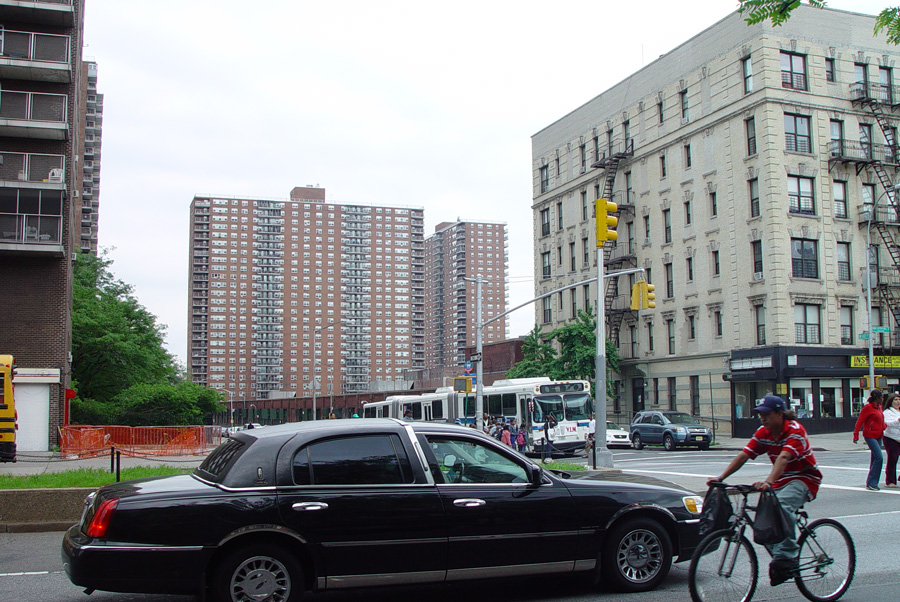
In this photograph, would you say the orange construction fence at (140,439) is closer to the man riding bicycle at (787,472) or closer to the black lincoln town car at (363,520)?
the black lincoln town car at (363,520)

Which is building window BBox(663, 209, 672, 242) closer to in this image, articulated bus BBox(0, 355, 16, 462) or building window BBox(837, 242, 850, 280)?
building window BBox(837, 242, 850, 280)

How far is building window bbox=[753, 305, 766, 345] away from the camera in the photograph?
40.0 m

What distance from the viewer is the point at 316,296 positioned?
157 m

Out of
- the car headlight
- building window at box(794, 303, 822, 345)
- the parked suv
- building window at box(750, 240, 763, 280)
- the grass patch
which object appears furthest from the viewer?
building window at box(750, 240, 763, 280)

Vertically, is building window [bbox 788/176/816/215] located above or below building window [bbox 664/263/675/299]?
above

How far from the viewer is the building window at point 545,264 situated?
191 ft

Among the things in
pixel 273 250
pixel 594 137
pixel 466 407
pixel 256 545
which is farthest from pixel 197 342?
pixel 256 545

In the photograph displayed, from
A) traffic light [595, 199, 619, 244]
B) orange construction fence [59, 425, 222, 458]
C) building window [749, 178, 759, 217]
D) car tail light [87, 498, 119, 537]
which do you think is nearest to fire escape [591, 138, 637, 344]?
building window [749, 178, 759, 217]

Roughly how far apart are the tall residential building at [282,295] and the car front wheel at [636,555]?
14427 centimetres

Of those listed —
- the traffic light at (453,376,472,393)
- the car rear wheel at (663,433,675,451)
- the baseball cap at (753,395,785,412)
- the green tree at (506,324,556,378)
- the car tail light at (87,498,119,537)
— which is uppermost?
the green tree at (506,324,556,378)

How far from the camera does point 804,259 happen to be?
131 feet

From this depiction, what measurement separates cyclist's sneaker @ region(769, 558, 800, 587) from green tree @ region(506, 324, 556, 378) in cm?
4220

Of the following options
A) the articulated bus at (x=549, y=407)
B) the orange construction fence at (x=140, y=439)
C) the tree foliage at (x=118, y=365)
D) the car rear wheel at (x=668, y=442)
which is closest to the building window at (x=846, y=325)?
the car rear wheel at (x=668, y=442)

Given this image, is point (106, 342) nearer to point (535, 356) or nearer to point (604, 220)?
point (535, 356)
